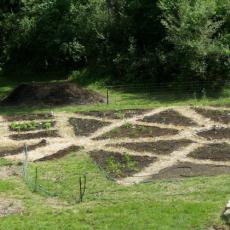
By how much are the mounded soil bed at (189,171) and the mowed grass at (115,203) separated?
0.60 m

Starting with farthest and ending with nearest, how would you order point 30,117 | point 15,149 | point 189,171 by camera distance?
point 30,117 → point 15,149 → point 189,171

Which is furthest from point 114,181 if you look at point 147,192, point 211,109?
point 211,109

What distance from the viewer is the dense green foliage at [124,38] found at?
31453mm

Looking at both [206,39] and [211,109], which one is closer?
[211,109]

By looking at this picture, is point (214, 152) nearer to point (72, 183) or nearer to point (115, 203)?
point (72, 183)

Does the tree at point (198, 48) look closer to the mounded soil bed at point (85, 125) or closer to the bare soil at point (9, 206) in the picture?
the mounded soil bed at point (85, 125)

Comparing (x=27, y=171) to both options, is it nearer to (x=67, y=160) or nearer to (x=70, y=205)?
(x=67, y=160)

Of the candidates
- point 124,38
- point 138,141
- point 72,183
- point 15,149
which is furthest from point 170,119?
point 124,38

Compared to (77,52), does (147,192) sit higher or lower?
lower

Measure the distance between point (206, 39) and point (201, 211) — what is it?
675 inches

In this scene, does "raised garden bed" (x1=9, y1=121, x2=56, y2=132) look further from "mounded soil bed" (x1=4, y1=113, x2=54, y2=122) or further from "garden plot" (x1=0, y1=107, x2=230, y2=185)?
"mounded soil bed" (x1=4, y1=113, x2=54, y2=122)

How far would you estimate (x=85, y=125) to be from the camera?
25.7 m

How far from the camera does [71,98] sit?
30.3 m

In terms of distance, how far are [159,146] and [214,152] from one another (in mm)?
2038
